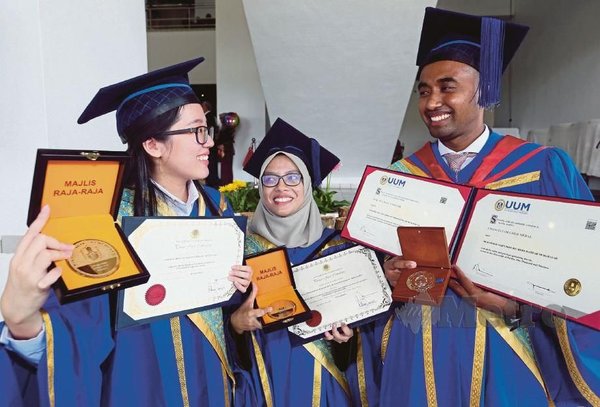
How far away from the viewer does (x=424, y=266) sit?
1376 mm

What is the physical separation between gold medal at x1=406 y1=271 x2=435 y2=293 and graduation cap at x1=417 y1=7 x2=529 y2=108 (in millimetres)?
743

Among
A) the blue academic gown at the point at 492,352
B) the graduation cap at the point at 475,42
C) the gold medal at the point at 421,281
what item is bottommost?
the blue academic gown at the point at 492,352

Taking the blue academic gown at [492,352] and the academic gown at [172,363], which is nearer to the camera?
the academic gown at [172,363]

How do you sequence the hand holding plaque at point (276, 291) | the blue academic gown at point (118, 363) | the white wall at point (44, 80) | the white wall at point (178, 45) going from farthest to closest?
the white wall at point (178, 45)
the white wall at point (44, 80)
the hand holding plaque at point (276, 291)
the blue academic gown at point (118, 363)


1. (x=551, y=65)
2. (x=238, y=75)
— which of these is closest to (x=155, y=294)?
(x=238, y=75)

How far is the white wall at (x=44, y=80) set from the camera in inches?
87.7

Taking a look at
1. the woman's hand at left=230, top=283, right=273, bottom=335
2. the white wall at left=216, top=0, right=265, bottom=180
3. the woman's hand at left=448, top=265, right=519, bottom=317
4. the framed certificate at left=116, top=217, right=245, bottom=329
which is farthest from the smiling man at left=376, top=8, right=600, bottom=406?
the white wall at left=216, top=0, right=265, bottom=180

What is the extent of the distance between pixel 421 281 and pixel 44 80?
2306mm

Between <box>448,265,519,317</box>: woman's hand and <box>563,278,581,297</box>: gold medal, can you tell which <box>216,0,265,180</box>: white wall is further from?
<box>563,278,581,297</box>: gold medal

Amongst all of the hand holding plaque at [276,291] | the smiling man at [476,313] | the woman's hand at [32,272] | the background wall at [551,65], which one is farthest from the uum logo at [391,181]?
the background wall at [551,65]

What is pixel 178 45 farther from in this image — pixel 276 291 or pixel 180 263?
pixel 180 263

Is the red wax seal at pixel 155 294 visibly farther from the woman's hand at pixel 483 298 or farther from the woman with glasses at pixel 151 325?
the woman's hand at pixel 483 298

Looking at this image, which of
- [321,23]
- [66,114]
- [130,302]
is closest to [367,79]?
[321,23]

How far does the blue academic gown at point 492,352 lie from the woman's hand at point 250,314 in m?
0.52
